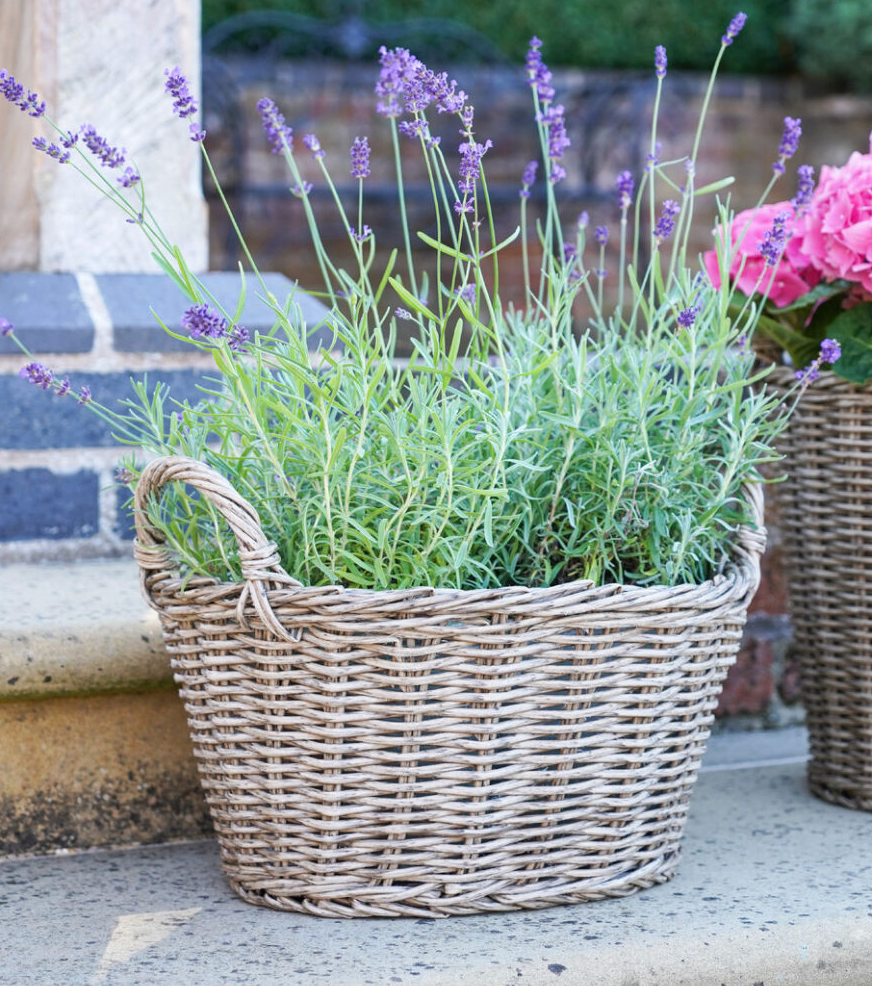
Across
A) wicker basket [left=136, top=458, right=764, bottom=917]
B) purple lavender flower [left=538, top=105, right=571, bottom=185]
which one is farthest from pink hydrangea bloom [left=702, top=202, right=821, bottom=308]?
wicker basket [left=136, top=458, right=764, bottom=917]

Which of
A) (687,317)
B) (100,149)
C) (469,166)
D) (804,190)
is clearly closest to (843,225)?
(804,190)

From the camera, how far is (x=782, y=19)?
4.59 m

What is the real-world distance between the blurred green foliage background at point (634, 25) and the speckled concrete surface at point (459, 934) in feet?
12.2

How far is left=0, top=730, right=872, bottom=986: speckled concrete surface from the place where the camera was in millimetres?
866

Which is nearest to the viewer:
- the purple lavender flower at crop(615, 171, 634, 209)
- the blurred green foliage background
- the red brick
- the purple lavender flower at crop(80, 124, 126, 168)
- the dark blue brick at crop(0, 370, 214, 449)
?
the purple lavender flower at crop(80, 124, 126, 168)

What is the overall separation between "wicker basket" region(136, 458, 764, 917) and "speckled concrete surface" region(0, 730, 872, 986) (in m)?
0.03

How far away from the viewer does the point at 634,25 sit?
4477mm

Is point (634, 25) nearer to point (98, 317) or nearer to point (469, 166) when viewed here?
point (98, 317)

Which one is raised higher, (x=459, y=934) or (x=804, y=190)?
(x=804, y=190)

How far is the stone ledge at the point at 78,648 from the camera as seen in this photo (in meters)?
1.09

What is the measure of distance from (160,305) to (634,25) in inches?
137

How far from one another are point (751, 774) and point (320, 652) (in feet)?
2.37

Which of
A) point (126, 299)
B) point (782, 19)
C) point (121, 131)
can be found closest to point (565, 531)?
point (126, 299)

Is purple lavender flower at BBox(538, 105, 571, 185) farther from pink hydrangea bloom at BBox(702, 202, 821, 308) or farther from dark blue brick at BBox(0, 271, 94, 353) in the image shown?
dark blue brick at BBox(0, 271, 94, 353)
